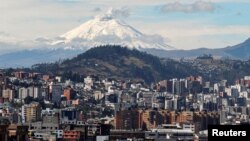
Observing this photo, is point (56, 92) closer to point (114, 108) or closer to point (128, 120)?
point (114, 108)

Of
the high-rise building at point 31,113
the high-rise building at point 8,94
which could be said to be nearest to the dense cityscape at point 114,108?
the high-rise building at point 31,113

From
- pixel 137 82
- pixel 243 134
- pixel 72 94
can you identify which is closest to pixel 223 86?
pixel 137 82

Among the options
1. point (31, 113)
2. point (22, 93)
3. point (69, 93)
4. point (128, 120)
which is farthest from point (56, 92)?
point (128, 120)

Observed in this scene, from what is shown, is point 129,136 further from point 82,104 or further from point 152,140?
point 82,104

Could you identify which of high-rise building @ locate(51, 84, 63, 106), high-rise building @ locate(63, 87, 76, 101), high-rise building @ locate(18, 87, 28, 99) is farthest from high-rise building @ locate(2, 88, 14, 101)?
high-rise building @ locate(63, 87, 76, 101)

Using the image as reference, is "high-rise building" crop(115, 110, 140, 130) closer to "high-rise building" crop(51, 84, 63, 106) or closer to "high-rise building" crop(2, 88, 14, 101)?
"high-rise building" crop(2, 88, 14, 101)

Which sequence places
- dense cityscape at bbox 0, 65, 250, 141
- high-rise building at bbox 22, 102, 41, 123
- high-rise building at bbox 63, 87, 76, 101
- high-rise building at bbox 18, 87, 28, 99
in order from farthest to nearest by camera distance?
1. high-rise building at bbox 63, 87, 76, 101
2. high-rise building at bbox 18, 87, 28, 99
3. high-rise building at bbox 22, 102, 41, 123
4. dense cityscape at bbox 0, 65, 250, 141

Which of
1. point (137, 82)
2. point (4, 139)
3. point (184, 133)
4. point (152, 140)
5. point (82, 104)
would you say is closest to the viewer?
point (4, 139)

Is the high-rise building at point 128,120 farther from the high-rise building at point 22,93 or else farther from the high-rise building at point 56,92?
the high-rise building at point 22,93

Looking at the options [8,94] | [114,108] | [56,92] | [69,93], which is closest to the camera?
[114,108]
